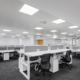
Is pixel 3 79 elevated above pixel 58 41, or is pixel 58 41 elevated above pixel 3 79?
pixel 58 41

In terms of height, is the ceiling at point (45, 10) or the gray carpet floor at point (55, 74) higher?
the ceiling at point (45, 10)

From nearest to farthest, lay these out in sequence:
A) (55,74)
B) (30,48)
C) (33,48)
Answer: (55,74) → (30,48) → (33,48)

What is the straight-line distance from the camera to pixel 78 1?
1.44m

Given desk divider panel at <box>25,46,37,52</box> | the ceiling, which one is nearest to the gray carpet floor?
desk divider panel at <box>25,46,37,52</box>

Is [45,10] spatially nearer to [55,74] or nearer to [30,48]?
[30,48]

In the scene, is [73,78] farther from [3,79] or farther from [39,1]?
[39,1]

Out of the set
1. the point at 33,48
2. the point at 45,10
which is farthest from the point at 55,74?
the point at 45,10

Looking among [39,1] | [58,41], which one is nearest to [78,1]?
[39,1]

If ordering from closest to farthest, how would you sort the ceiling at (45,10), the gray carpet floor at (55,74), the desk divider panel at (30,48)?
the ceiling at (45,10), the gray carpet floor at (55,74), the desk divider panel at (30,48)

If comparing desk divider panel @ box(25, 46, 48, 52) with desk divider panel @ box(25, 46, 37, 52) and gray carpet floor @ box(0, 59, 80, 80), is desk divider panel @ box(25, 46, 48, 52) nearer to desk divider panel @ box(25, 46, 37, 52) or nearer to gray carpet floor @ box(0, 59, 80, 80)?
desk divider panel @ box(25, 46, 37, 52)

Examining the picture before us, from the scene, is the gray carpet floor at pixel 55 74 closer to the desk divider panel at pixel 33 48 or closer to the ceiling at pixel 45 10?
the desk divider panel at pixel 33 48

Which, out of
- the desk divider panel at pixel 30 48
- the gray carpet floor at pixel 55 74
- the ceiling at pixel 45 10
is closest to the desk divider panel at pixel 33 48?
the desk divider panel at pixel 30 48

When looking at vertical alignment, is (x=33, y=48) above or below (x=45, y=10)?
below

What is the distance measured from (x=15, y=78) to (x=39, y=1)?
2.59 metres
